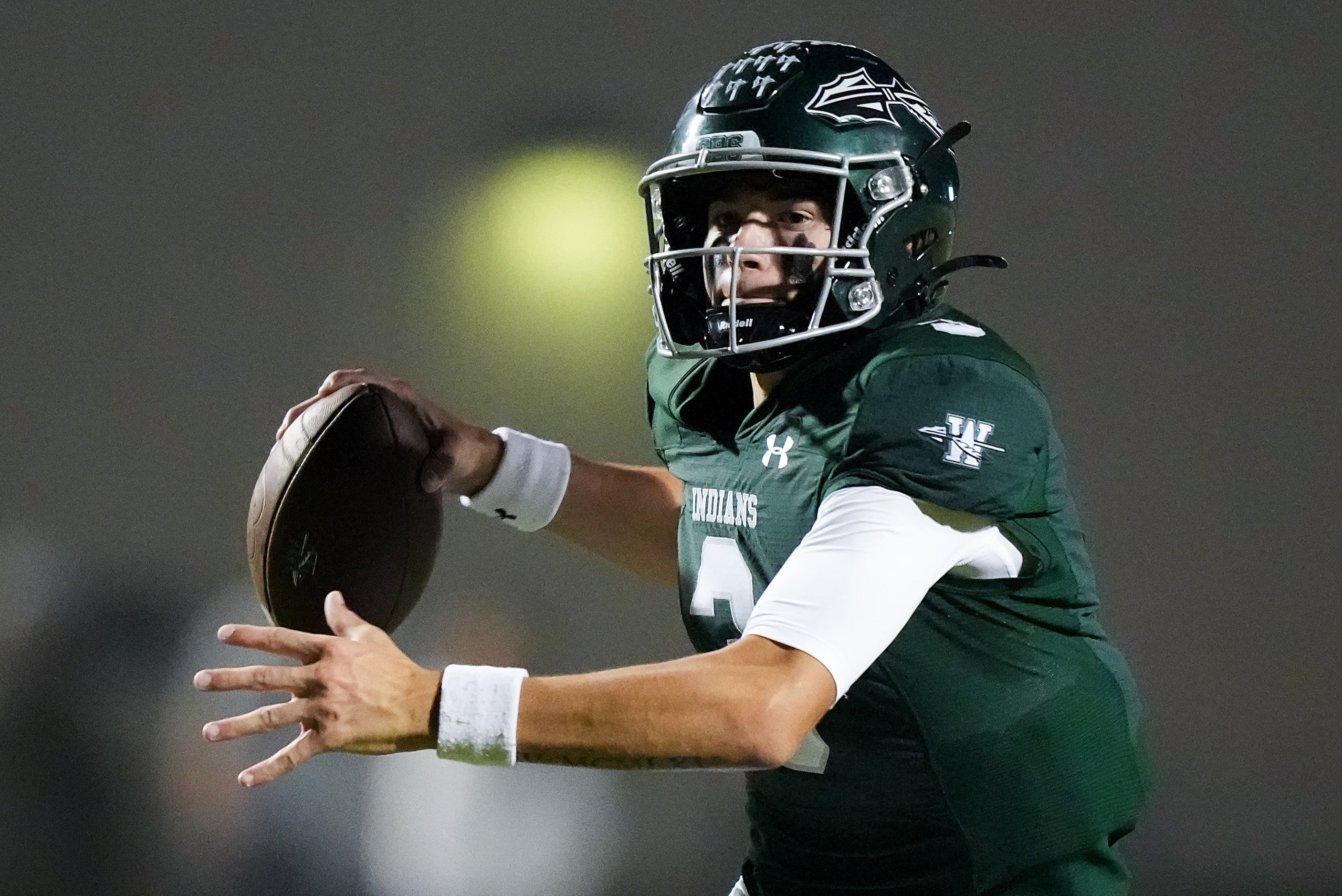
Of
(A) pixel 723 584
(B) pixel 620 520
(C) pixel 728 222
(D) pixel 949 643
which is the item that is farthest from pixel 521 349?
(D) pixel 949 643

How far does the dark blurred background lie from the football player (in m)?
1.26

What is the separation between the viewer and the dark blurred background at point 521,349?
2625 millimetres

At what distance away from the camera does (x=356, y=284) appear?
2818 millimetres

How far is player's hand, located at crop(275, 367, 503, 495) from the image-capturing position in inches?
59.1

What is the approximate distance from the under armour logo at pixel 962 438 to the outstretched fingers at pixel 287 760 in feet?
1.76

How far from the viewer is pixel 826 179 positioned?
1.37 meters

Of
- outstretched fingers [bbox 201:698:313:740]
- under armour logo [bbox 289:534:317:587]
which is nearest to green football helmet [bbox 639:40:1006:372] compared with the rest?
under armour logo [bbox 289:534:317:587]

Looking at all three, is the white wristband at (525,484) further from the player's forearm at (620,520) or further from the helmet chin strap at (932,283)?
the helmet chin strap at (932,283)

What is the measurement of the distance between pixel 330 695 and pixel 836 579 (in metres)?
0.39

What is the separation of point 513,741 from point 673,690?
0.13 metres

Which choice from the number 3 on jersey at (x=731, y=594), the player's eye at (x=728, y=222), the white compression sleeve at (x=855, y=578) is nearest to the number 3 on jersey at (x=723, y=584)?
the number 3 on jersey at (x=731, y=594)

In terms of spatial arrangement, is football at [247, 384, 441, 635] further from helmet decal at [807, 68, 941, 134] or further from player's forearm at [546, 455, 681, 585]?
helmet decal at [807, 68, 941, 134]

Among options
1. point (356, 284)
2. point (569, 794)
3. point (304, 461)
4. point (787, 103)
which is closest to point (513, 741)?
point (304, 461)

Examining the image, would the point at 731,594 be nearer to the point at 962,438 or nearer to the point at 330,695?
the point at 962,438
